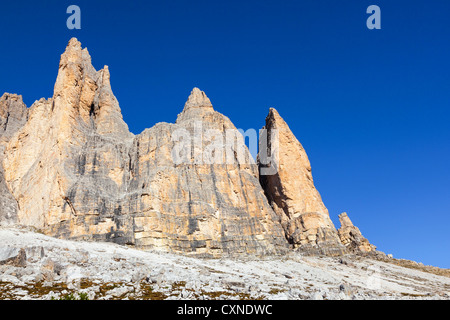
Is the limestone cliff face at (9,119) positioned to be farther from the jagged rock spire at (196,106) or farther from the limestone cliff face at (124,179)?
the jagged rock spire at (196,106)

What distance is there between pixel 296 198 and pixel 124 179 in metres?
49.5

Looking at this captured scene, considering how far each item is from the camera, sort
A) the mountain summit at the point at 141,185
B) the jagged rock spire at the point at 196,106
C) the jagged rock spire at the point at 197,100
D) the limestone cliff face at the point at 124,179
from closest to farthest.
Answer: the limestone cliff face at the point at 124,179 → the mountain summit at the point at 141,185 → the jagged rock spire at the point at 196,106 → the jagged rock spire at the point at 197,100

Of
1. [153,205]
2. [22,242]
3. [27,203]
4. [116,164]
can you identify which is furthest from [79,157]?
[22,242]

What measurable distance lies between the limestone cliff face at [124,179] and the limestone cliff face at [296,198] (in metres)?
6.72

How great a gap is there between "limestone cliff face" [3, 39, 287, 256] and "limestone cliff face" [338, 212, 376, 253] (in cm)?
1908

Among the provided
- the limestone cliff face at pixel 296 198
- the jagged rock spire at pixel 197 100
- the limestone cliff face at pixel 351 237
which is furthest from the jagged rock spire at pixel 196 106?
the limestone cliff face at pixel 351 237

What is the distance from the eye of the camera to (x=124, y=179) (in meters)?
101

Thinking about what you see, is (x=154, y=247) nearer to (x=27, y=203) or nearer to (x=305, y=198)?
(x=27, y=203)

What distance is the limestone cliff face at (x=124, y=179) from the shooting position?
8762 cm

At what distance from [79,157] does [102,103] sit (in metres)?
26.1

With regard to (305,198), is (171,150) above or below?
above

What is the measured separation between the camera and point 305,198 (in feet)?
383

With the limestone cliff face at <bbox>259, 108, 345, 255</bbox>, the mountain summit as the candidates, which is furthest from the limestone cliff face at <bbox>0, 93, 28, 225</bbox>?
the limestone cliff face at <bbox>259, 108, 345, 255</bbox>
